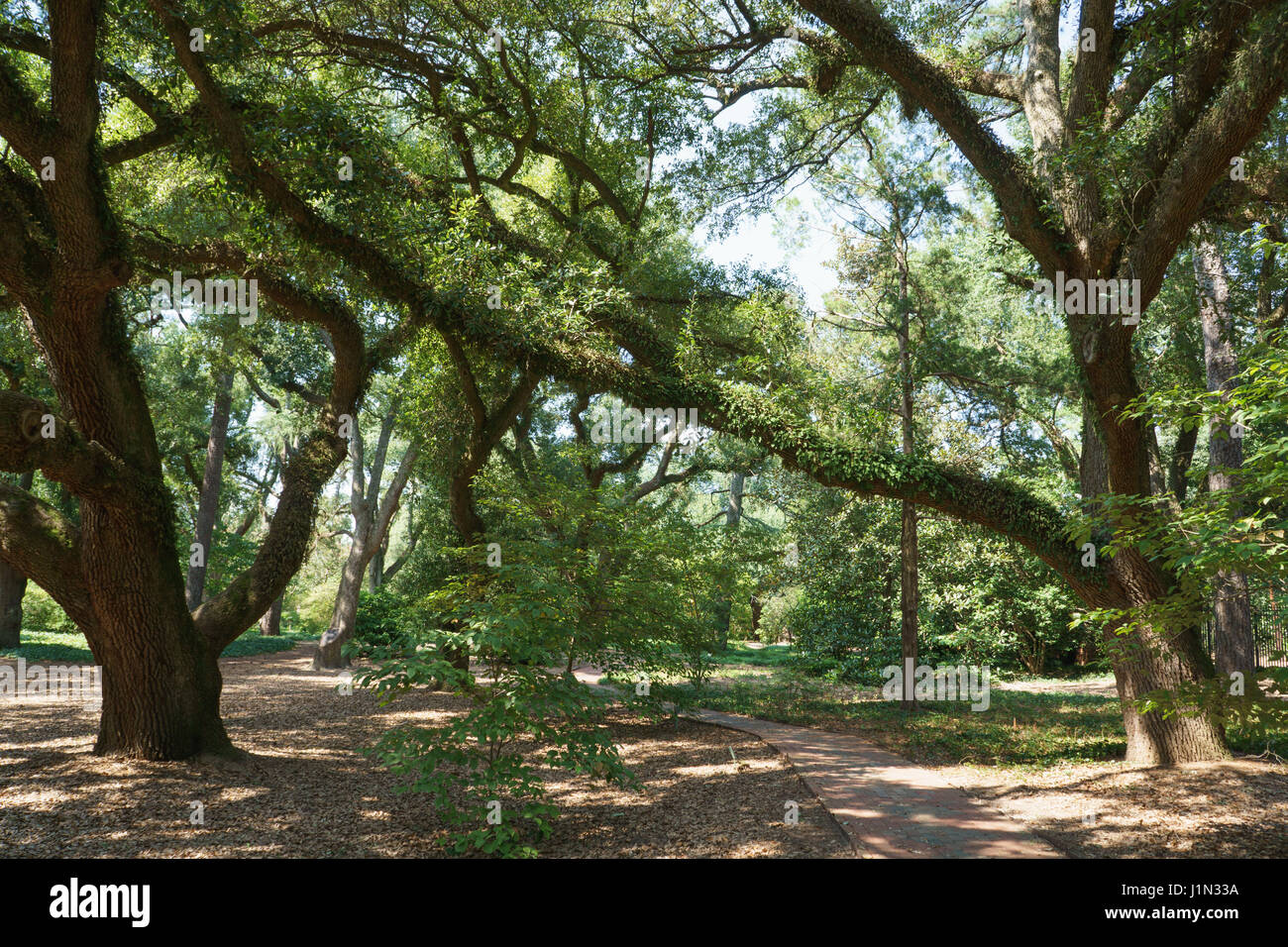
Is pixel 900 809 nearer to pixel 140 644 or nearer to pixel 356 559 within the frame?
pixel 140 644

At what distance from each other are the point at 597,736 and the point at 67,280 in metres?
5.48

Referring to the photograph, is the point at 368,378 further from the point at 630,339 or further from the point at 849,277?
the point at 849,277

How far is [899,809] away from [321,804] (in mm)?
4717

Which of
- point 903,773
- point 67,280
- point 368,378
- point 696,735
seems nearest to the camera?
point 67,280

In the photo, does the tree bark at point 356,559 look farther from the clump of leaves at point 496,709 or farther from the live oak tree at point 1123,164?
the live oak tree at point 1123,164

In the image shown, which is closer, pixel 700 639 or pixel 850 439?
pixel 850 439

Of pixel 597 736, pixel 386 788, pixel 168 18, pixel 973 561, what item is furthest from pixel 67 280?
pixel 973 561

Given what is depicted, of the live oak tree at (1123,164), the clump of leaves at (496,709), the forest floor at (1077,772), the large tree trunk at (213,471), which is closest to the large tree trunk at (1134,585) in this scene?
the live oak tree at (1123,164)

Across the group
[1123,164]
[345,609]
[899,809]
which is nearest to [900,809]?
[899,809]

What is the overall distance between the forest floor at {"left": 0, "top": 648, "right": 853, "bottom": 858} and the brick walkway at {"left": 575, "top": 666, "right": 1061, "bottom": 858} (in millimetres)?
214

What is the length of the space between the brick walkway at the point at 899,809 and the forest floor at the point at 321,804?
0.70ft

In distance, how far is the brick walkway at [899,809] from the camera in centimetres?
516

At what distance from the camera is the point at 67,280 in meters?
5.98

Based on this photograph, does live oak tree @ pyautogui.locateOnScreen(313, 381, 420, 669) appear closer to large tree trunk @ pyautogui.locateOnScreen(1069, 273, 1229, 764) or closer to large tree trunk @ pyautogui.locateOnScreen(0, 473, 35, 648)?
large tree trunk @ pyautogui.locateOnScreen(0, 473, 35, 648)
